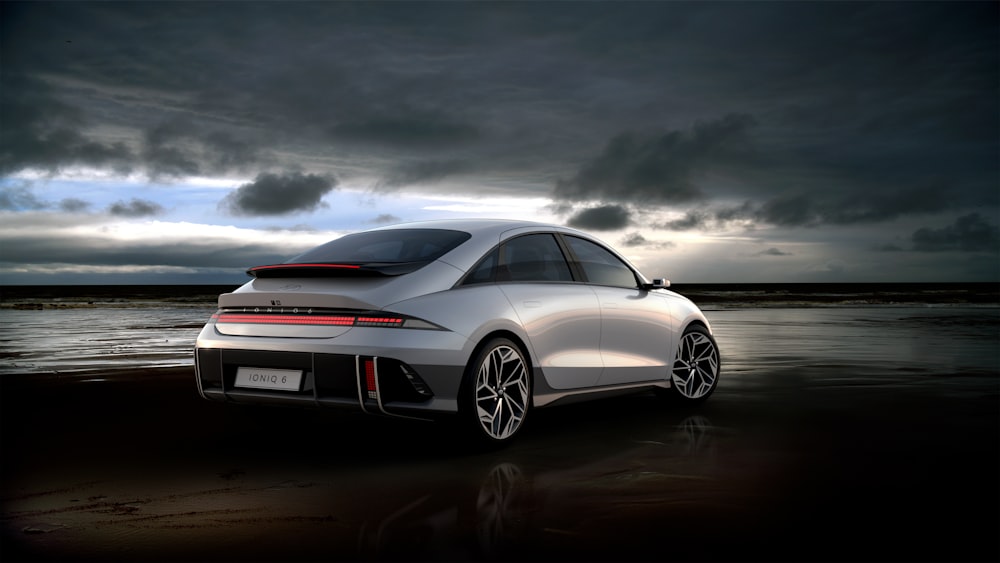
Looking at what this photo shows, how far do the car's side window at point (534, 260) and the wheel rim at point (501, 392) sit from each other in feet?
2.11

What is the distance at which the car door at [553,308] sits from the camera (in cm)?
656

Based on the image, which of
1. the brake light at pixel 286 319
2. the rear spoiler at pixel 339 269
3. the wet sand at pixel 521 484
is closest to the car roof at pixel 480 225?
the rear spoiler at pixel 339 269

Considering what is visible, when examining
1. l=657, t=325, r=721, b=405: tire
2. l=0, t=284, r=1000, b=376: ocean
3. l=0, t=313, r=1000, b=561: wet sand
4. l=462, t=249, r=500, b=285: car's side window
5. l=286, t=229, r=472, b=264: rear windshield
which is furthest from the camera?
l=0, t=284, r=1000, b=376: ocean

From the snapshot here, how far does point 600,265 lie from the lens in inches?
304

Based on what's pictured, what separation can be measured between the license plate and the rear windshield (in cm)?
89

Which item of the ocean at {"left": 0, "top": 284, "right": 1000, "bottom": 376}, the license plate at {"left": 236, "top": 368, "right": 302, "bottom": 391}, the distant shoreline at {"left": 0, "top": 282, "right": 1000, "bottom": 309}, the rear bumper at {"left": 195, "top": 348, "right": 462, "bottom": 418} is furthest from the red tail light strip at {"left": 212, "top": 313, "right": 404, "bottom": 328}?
the distant shoreline at {"left": 0, "top": 282, "right": 1000, "bottom": 309}

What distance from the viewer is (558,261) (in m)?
7.25

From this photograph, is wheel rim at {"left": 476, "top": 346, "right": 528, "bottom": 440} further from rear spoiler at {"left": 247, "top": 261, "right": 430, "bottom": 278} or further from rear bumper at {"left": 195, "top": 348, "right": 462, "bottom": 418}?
rear spoiler at {"left": 247, "top": 261, "right": 430, "bottom": 278}

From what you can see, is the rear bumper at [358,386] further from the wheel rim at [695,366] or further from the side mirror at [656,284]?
the wheel rim at [695,366]

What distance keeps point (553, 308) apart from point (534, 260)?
0.45m

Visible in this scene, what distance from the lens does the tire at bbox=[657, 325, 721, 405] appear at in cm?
841

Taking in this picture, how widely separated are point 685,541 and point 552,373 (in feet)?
9.18

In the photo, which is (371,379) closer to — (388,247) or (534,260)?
(388,247)

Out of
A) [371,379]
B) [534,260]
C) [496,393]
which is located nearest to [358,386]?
[371,379]
